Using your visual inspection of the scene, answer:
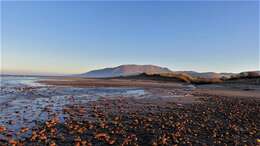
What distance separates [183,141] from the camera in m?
8.65

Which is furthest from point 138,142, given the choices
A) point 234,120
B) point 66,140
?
point 234,120

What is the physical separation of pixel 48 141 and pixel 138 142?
10.5 feet

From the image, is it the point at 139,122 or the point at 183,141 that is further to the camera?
the point at 139,122

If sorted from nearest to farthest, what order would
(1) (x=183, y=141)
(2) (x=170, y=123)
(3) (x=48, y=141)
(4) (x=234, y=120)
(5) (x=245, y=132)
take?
(3) (x=48, y=141) < (1) (x=183, y=141) < (5) (x=245, y=132) < (2) (x=170, y=123) < (4) (x=234, y=120)

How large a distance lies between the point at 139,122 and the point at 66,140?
14.0 ft

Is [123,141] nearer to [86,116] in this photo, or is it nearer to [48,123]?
[48,123]

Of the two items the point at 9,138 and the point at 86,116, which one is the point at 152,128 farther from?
the point at 9,138

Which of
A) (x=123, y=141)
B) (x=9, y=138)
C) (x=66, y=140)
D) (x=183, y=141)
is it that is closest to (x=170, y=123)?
(x=183, y=141)

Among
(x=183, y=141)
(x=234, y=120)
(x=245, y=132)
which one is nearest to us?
(x=183, y=141)

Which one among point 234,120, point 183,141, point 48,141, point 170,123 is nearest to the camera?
point 48,141

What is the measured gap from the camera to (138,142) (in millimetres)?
8461

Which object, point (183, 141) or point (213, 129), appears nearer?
point (183, 141)

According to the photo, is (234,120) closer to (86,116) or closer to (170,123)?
(170,123)

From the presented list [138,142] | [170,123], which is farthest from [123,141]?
[170,123]
